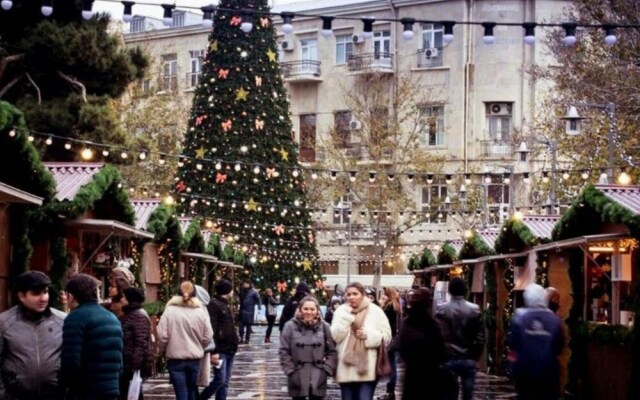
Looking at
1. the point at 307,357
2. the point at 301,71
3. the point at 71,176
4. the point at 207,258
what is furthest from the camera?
the point at 301,71

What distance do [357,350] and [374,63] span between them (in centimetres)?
4767

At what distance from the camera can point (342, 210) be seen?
62.9 meters

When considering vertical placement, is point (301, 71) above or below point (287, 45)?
below

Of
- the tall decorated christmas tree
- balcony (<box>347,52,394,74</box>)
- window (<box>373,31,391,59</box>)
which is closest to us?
the tall decorated christmas tree

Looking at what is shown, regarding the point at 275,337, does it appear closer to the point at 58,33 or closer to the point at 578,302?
the point at 58,33

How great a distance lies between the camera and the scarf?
48.2 ft

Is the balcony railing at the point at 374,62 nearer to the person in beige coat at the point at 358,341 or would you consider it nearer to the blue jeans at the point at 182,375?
the blue jeans at the point at 182,375

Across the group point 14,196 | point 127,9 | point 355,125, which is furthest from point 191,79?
point 14,196

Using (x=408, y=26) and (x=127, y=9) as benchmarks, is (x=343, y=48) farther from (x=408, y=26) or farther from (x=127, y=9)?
(x=127, y=9)

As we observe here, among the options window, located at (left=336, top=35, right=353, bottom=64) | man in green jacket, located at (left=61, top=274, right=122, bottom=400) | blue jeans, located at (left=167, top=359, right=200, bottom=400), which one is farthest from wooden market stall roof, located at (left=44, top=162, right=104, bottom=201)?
window, located at (left=336, top=35, right=353, bottom=64)

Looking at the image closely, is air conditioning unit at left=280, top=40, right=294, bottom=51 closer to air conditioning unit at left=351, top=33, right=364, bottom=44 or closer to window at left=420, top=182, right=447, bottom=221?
air conditioning unit at left=351, top=33, right=364, bottom=44

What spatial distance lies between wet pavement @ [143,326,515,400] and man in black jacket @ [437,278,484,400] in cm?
393

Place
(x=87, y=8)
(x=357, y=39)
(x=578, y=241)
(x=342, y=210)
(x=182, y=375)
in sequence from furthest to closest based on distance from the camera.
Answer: (x=342, y=210), (x=357, y=39), (x=578, y=241), (x=87, y=8), (x=182, y=375)

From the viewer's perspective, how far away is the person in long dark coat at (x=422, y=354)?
13.1 meters
